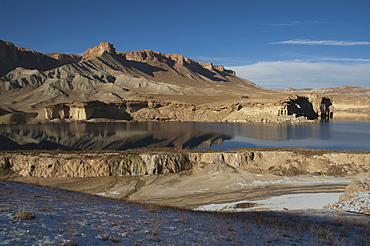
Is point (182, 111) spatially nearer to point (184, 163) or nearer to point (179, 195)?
point (184, 163)

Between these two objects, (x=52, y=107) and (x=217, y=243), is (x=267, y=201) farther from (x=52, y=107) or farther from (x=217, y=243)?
(x=52, y=107)

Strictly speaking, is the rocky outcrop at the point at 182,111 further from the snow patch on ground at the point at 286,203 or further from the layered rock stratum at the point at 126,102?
Answer: the snow patch on ground at the point at 286,203

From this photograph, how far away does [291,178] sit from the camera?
22703 mm

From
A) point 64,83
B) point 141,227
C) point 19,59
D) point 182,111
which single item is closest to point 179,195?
point 141,227

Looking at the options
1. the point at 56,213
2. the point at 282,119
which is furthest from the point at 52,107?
the point at 56,213

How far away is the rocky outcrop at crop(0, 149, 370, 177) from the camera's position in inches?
980

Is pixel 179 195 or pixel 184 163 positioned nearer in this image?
pixel 179 195

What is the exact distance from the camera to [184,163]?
2675 centimetres

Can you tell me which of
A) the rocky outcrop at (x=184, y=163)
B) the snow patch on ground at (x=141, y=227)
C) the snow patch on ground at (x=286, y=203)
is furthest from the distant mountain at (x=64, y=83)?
the snow patch on ground at (x=141, y=227)

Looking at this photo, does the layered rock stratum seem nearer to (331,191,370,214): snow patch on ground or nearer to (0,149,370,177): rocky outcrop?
(0,149,370,177): rocky outcrop

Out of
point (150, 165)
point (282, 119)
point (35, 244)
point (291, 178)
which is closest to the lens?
point (35, 244)

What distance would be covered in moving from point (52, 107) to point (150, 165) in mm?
60972

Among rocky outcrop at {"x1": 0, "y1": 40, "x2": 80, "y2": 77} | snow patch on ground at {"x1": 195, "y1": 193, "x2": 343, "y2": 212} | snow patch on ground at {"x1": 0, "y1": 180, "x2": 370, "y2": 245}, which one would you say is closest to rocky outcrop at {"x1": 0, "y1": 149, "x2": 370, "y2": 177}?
snow patch on ground at {"x1": 195, "y1": 193, "x2": 343, "y2": 212}

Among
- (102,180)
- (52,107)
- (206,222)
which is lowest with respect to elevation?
(102,180)
